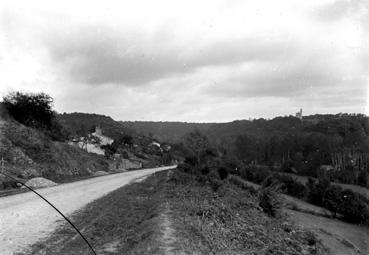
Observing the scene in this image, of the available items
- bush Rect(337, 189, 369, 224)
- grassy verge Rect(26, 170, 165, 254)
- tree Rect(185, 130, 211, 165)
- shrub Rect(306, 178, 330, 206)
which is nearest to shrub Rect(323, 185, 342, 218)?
bush Rect(337, 189, 369, 224)

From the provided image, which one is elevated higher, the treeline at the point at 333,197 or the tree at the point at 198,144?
the tree at the point at 198,144

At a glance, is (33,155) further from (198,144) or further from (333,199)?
(333,199)

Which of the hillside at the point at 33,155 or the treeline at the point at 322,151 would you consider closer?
the hillside at the point at 33,155

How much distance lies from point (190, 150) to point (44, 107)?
53.8 feet

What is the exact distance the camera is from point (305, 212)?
133 feet

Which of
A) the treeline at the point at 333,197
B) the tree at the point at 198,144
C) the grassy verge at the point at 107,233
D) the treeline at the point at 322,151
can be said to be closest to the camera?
the grassy verge at the point at 107,233

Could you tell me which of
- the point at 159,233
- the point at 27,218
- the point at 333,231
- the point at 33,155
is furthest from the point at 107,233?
the point at 333,231

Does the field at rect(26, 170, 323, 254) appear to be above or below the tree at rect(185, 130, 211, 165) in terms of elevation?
below

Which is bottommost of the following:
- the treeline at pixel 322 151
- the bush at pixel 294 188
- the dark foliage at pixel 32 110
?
the bush at pixel 294 188

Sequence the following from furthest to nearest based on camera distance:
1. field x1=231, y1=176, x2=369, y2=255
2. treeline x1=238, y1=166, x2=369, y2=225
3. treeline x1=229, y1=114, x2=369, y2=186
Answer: treeline x1=229, y1=114, x2=369, y2=186 < treeline x1=238, y1=166, x2=369, y2=225 < field x1=231, y1=176, x2=369, y2=255

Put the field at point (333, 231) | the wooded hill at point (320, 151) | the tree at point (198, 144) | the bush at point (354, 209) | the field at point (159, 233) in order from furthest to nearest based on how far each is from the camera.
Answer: the wooded hill at point (320, 151)
the bush at point (354, 209)
the tree at point (198, 144)
the field at point (333, 231)
the field at point (159, 233)

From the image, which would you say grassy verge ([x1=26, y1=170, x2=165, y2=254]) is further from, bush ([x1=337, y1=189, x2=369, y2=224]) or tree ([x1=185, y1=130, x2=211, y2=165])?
bush ([x1=337, y1=189, x2=369, y2=224])

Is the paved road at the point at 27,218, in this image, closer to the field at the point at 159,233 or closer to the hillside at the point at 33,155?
the field at the point at 159,233

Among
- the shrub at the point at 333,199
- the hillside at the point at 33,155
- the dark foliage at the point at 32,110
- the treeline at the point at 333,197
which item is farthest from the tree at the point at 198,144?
the shrub at the point at 333,199
